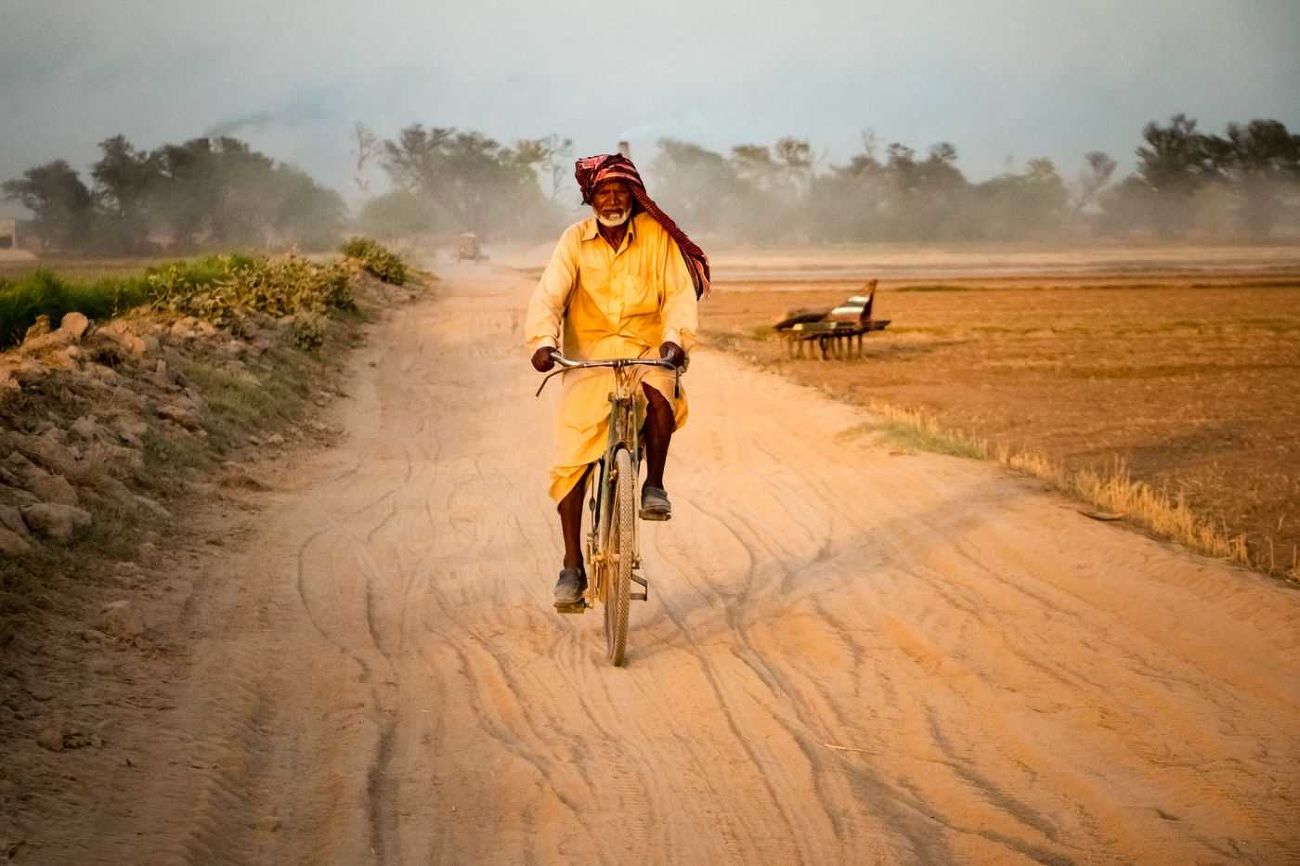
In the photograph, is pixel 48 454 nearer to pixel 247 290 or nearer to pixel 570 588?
pixel 570 588

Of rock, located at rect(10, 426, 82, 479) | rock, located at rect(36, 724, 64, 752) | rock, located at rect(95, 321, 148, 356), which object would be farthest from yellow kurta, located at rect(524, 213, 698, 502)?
rock, located at rect(95, 321, 148, 356)

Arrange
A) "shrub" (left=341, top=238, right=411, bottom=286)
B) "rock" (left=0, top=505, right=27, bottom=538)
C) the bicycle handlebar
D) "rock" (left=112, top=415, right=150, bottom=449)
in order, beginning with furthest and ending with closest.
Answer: "shrub" (left=341, top=238, right=411, bottom=286) < "rock" (left=112, top=415, right=150, bottom=449) < "rock" (left=0, top=505, right=27, bottom=538) < the bicycle handlebar

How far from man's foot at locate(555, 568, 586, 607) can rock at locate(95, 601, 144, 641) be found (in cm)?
200

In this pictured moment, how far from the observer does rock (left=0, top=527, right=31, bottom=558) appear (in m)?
6.67

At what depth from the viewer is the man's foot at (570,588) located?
6.58 meters

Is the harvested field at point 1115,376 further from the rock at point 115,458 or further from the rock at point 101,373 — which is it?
the rock at point 101,373

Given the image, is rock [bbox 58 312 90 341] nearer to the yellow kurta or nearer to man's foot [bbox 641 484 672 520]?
the yellow kurta

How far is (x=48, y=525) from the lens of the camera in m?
7.29

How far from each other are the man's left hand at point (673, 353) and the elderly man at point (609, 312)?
0.25 feet

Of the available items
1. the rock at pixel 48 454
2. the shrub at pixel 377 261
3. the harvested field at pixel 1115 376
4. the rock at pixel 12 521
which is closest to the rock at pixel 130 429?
the rock at pixel 48 454

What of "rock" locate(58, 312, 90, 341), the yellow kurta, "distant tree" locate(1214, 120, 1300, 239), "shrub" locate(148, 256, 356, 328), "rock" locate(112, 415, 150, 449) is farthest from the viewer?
"distant tree" locate(1214, 120, 1300, 239)

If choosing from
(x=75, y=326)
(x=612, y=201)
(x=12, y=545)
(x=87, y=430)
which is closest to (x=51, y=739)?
(x=12, y=545)

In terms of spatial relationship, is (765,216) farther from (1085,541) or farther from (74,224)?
(1085,541)

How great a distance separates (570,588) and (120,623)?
2.14 metres
